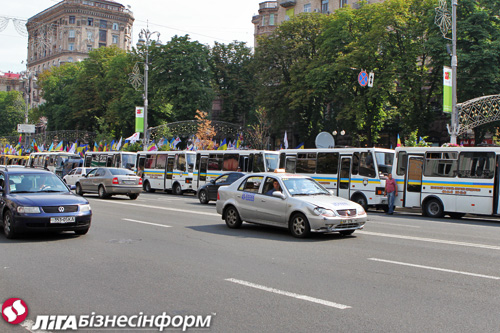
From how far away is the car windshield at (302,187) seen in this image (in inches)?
508

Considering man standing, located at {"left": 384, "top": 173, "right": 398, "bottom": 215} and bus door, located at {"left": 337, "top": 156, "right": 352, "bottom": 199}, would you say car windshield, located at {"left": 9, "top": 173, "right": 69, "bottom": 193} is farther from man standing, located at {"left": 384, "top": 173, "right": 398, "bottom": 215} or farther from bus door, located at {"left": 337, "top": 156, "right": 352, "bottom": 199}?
bus door, located at {"left": 337, "top": 156, "right": 352, "bottom": 199}

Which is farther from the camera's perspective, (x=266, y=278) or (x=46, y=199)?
(x=46, y=199)

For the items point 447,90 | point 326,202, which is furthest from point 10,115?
point 326,202

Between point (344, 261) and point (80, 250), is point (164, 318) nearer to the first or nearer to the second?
point (344, 261)

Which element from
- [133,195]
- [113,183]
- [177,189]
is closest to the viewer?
[113,183]

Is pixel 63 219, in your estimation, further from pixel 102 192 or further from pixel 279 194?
pixel 102 192

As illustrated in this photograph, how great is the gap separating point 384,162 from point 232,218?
37.7 feet

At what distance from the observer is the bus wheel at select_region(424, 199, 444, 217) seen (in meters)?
20.8

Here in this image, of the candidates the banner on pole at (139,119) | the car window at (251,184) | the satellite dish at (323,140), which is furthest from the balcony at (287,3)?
Result: the car window at (251,184)

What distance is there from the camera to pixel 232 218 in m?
14.3

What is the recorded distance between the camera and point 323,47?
44625 millimetres

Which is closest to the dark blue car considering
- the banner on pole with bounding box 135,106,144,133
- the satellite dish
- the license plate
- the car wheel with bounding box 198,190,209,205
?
the license plate

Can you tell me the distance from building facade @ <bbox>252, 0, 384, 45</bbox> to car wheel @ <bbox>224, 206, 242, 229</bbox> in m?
45.9

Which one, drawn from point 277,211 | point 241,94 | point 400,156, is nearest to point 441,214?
point 400,156
